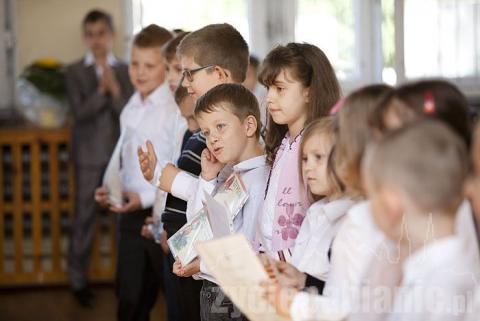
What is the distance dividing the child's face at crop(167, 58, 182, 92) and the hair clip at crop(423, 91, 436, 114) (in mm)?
1841

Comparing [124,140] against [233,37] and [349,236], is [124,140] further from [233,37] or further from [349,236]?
[349,236]

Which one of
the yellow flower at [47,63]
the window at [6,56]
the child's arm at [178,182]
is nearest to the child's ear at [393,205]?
the child's arm at [178,182]

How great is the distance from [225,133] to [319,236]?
622 mm

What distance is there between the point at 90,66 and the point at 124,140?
1.93 meters

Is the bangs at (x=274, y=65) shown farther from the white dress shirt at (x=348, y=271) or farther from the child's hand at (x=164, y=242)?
the child's hand at (x=164, y=242)

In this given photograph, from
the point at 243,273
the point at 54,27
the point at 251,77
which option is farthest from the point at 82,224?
the point at 243,273

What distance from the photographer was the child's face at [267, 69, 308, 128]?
104 inches

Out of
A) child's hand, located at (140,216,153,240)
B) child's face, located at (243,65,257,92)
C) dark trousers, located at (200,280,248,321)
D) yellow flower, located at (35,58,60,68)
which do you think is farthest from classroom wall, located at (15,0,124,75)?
dark trousers, located at (200,280,248,321)

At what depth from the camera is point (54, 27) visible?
6.06 metres

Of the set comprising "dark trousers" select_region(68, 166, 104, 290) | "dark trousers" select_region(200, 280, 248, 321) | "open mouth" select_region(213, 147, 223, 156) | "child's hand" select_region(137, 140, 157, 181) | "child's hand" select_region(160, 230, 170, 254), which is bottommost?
"dark trousers" select_region(68, 166, 104, 290)

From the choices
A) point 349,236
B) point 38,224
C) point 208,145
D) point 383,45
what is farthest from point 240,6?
point 349,236

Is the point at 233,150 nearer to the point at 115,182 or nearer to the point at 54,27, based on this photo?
the point at 115,182

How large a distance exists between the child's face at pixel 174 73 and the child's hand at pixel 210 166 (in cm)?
71

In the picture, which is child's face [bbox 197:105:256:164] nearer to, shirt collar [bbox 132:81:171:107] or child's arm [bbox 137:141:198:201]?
child's arm [bbox 137:141:198:201]
